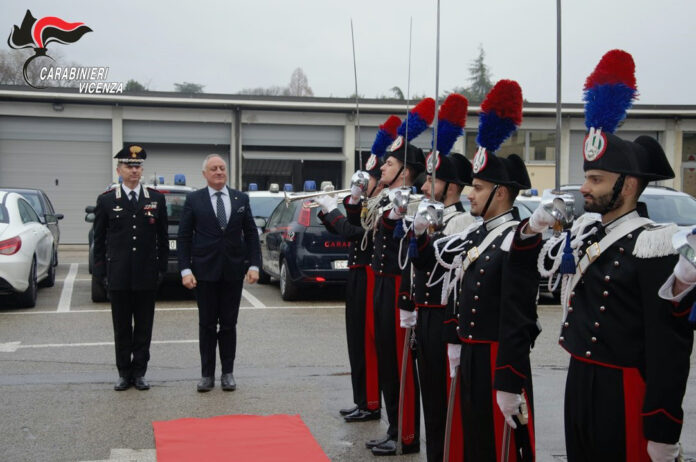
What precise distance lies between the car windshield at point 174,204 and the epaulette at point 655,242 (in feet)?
31.6

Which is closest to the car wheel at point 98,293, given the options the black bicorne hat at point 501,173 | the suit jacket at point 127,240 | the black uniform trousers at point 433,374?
the suit jacket at point 127,240

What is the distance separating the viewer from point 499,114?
4.15 m

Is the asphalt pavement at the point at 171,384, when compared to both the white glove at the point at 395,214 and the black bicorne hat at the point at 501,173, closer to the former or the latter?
the white glove at the point at 395,214

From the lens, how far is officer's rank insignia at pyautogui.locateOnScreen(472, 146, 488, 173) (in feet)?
13.3

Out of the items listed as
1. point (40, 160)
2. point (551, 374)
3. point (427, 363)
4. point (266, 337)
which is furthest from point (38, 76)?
point (427, 363)

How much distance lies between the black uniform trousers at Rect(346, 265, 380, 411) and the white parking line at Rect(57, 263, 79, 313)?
265 inches

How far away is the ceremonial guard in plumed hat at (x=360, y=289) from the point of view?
591cm

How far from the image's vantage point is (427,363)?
4742 mm

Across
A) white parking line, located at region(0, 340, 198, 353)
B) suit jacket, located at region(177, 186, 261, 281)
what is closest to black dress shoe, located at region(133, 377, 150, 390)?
suit jacket, located at region(177, 186, 261, 281)

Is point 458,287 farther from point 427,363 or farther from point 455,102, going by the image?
point 455,102

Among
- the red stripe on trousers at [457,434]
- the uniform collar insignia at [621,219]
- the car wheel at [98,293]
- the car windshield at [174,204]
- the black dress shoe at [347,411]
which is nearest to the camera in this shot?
the uniform collar insignia at [621,219]

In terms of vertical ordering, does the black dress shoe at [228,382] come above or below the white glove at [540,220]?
below

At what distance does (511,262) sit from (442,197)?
1448 mm

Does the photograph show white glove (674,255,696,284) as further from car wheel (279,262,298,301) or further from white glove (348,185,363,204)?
car wheel (279,262,298,301)
